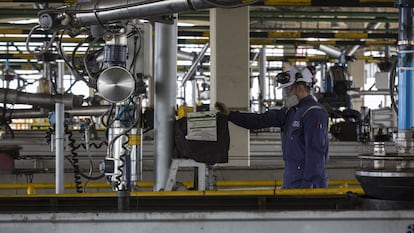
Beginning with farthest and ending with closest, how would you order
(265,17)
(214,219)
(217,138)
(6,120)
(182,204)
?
1. (265,17)
2. (6,120)
3. (217,138)
4. (182,204)
5. (214,219)

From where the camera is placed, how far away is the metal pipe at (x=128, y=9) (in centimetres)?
313

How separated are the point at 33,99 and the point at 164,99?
489cm

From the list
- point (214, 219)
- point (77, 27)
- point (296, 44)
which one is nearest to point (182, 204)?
point (214, 219)

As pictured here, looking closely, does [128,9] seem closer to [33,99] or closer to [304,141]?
[304,141]

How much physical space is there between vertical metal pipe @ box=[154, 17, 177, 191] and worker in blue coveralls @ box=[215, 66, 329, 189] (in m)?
0.47

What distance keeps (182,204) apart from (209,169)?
976mm

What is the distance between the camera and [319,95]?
11.2 meters

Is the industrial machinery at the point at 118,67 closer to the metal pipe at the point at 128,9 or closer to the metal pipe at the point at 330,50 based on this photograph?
the metal pipe at the point at 128,9

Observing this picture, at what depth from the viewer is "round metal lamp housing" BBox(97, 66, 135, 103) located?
3.60m

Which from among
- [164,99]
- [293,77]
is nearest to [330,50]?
[293,77]

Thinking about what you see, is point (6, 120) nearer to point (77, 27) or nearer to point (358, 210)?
point (77, 27)

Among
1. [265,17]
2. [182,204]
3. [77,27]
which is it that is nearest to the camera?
[182,204]

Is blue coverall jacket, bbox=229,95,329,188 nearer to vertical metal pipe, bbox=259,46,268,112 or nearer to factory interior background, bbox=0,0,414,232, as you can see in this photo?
factory interior background, bbox=0,0,414,232

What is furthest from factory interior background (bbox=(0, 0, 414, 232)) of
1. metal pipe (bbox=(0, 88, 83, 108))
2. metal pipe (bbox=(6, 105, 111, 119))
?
metal pipe (bbox=(6, 105, 111, 119))
